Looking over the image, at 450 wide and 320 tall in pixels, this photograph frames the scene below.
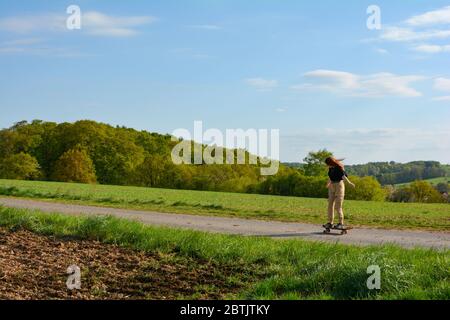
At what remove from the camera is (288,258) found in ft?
35.6

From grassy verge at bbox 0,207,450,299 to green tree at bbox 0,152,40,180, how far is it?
75306mm

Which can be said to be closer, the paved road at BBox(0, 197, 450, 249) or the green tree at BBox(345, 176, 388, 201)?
the paved road at BBox(0, 197, 450, 249)

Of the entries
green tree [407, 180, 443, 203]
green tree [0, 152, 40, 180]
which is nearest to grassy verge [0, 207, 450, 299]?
green tree [0, 152, 40, 180]

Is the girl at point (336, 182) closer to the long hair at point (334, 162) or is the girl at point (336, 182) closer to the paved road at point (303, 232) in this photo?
the long hair at point (334, 162)

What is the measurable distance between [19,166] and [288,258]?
82219 millimetres

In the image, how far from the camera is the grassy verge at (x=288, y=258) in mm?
8188

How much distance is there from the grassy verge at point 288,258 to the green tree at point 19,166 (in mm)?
75306

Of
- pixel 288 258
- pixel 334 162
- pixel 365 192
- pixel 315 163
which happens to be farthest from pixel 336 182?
pixel 315 163

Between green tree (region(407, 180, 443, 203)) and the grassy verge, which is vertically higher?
the grassy verge

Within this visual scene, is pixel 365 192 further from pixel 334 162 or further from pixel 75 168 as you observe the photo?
pixel 334 162

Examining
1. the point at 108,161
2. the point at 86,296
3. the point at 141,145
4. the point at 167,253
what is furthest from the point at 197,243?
the point at 141,145

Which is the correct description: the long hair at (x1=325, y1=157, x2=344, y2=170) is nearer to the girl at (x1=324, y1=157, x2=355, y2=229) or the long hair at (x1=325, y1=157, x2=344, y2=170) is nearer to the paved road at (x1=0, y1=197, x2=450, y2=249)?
the girl at (x1=324, y1=157, x2=355, y2=229)

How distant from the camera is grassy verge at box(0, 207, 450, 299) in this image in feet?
26.9
